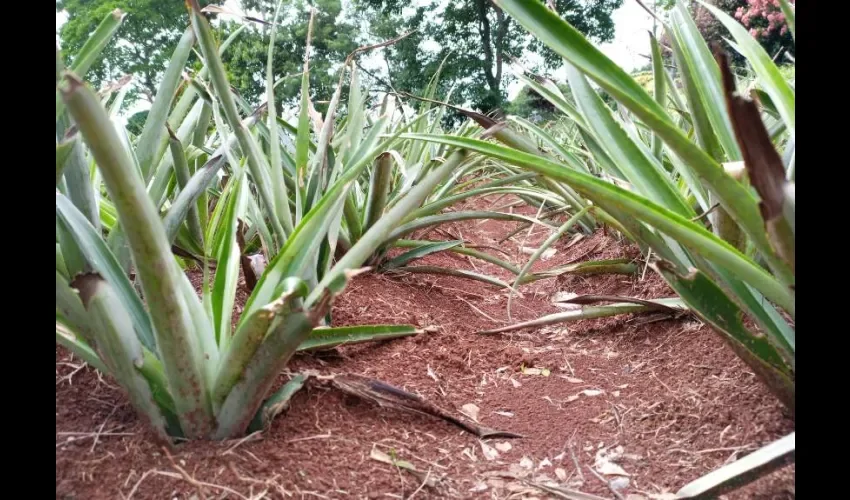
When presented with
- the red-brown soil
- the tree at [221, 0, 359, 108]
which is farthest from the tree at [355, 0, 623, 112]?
the red-brown soil

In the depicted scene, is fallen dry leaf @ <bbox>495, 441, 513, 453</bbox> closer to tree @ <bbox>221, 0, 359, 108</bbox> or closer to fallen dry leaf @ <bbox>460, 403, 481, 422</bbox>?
fallen dry leaf @ <bbox>460, 403, 481, 422</bbox>

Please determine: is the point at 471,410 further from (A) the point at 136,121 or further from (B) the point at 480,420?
(A) the point at 136,121

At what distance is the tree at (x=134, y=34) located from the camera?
37.8 inches

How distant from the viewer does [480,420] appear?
2.26 feet

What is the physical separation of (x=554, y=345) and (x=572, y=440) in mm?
351

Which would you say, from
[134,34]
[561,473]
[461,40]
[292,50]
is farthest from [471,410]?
[461,40]

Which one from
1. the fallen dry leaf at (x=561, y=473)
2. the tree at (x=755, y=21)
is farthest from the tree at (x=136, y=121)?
the tree at (x=755, y=21)

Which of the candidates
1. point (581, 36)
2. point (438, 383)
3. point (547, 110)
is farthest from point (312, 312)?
point (547, 110)

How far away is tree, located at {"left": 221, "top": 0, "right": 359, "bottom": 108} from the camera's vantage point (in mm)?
2252

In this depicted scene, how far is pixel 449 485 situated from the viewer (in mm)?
513

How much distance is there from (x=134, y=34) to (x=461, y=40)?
346cm

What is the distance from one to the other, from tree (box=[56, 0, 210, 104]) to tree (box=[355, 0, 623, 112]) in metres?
2.39
